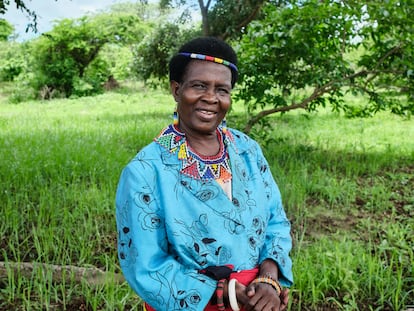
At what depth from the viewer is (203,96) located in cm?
163

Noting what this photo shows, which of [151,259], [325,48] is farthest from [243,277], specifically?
[325,48]

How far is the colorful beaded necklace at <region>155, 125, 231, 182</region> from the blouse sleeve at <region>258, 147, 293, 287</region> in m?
0.19

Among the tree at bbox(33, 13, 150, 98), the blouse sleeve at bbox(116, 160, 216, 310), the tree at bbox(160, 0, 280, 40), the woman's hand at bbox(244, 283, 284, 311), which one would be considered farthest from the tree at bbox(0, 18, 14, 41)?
the woman's hand at bbox(244, 283, 284, 311)

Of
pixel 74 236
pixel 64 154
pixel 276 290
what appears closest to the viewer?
pixel 276 290

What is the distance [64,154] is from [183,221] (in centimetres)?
456

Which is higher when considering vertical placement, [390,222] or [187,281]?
[187,281]

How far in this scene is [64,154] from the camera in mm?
5809

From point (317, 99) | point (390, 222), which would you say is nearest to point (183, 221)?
point (390, 222)

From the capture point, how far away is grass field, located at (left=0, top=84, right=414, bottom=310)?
3.07 m

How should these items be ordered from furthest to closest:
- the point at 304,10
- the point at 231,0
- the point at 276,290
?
1. the point at 231,0
2. the point at 304,10
3. the point at 276,290

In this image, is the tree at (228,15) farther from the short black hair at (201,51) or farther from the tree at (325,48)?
the short black hair at (201,51)

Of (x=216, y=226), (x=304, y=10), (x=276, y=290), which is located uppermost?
(x=304, y=10)

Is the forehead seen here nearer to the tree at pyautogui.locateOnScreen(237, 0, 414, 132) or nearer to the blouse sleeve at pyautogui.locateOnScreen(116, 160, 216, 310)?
the blouse sleeve at pyautogui.locateOnScreen(116, 160, 216, 310)

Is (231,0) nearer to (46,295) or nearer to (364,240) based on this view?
(364,240)
